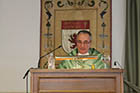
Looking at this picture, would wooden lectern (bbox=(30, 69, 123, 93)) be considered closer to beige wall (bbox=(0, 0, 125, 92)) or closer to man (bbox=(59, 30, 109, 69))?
man (bbox=(59, 30, 109, 69))

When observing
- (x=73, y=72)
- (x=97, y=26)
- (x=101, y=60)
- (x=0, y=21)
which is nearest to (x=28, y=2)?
(x=0, y=21)

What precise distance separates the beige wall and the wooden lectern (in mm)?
1752

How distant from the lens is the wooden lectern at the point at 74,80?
94.9 inches

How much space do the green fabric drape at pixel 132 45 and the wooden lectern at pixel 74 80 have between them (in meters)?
1.45

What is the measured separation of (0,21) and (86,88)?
8.45 feet

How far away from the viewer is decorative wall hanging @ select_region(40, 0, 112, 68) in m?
4.20

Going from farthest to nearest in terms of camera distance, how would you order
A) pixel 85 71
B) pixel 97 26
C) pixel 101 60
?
1. pixel 97 26
2. pixel 101 60
3. pixel 85 71

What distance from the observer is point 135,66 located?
3854 millimetres

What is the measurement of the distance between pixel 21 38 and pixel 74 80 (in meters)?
2.15

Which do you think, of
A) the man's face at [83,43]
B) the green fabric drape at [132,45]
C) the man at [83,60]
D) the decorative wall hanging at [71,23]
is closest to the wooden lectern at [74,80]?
the man at [83,60]

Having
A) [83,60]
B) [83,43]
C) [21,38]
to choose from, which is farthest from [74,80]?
[21,38]

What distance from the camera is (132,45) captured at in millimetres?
3951

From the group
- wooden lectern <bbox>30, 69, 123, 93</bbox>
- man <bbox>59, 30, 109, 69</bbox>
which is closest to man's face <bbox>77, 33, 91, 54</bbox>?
man <bbox>59, 30, 109, 69</bbox>

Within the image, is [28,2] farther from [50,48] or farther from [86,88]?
[86,88]
